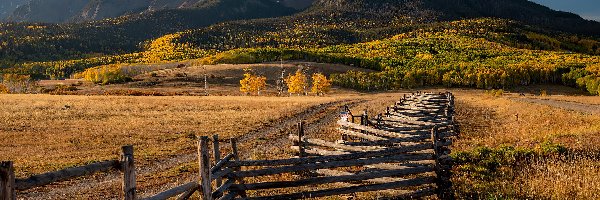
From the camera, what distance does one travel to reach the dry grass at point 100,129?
25.2 metres

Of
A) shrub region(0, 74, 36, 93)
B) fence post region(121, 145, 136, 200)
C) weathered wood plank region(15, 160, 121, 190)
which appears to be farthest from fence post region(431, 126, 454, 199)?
shrub region(0, 74, 36, 93)

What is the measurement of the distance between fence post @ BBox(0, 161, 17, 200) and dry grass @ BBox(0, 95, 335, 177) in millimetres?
16496

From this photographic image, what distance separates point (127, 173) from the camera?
24.6 ft

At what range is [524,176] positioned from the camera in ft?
42.7

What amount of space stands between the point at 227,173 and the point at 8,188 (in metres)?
5.55

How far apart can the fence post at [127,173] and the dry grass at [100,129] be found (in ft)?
51.2

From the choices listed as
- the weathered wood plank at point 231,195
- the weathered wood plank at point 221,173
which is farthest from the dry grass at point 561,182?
the weathered wood plank at point 221,173

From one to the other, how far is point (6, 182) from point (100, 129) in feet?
105

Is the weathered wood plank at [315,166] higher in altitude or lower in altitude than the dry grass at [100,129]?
higher

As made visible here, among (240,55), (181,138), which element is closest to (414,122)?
(181,138)

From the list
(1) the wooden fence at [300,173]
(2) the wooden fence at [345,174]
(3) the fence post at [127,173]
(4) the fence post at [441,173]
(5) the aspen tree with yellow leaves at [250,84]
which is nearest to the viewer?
(1) the wooden fence at [300,173]

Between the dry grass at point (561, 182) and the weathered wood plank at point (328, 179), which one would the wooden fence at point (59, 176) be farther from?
the dry grass at point (561, 182)

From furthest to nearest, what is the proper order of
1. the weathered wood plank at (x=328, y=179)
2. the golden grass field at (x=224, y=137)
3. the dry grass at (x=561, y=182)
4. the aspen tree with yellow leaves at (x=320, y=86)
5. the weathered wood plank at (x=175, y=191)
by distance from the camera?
the aspen tree with yellow leaves at (x=320, y=86)
the golden grass field at (x=224, y=137)
the weathered wood plank at (x=328, y=179)
the dry grass at (x=561, y=182)
the weathered wood plank at (x=175, y=191)

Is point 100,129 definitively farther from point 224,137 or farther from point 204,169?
point 204,169
